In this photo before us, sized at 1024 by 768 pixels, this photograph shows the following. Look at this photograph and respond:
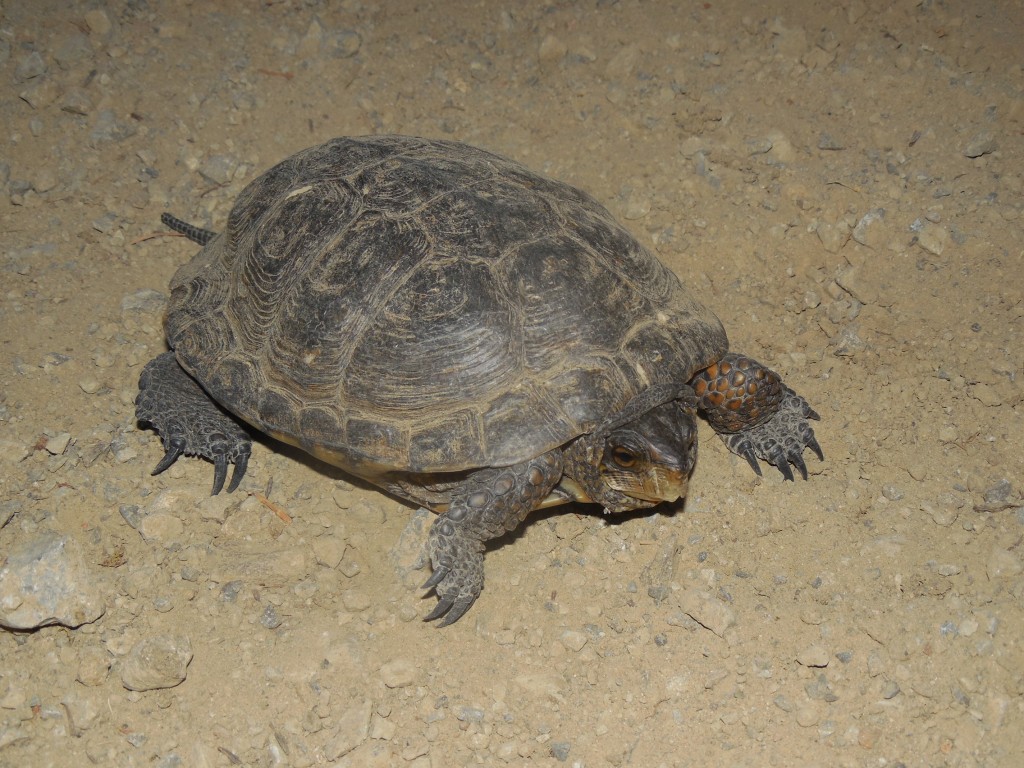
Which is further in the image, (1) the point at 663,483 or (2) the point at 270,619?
(2) the point at 270,619

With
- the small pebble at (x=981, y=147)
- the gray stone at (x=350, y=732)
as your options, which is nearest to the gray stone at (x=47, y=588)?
the gray stone at (x=350, y=732)

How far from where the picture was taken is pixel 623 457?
12.3 feet

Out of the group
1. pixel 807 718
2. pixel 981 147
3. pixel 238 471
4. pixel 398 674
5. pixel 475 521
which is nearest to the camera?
pixel 807 718

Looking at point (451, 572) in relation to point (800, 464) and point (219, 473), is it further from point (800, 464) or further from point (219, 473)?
point (800, 464)

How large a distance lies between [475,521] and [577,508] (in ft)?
2.57

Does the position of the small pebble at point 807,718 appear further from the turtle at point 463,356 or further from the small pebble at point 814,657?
the turtle at point 463,356

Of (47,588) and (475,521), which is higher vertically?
(475,521)

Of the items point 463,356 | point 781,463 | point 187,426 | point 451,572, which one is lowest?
point 187,426

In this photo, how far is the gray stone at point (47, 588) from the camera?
12.2 ft

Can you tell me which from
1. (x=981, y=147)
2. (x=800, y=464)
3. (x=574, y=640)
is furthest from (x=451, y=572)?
(x=981, y=147)

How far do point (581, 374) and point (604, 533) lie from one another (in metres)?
0.96

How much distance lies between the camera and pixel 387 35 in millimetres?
6797

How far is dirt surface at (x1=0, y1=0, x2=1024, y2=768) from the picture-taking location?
360 centimetres

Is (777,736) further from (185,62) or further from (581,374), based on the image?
(185,62)
